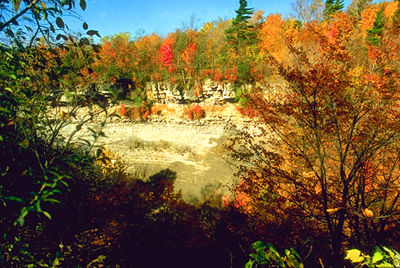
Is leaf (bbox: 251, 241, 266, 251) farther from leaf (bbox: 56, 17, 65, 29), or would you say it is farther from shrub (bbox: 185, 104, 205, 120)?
shrub (bbox: 185, 104, 205, 120)

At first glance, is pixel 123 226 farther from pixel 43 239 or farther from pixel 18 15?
pixel 18 15

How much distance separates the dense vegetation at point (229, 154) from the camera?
270cm

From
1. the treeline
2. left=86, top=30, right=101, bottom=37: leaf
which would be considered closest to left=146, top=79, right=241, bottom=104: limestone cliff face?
the treeline

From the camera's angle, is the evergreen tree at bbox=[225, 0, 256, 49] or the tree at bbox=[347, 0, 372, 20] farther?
the tree at bbox=[347, 0, 372, 20]

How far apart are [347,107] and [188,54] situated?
2336 cm

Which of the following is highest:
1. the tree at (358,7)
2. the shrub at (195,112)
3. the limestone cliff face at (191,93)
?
the tree at (358,7)

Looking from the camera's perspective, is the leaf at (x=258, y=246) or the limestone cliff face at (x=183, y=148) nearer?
A: the leaf at (x=258, y=246)

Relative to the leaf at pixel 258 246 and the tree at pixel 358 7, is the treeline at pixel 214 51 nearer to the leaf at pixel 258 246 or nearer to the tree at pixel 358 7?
the tree at pixel 358 7

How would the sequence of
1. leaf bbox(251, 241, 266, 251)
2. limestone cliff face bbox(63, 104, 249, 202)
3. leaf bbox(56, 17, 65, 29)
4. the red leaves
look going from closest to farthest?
leaf bbox(251, 241, 266, 251)
leaf bbox(56, 17, 65, 29)
limestone cliff face bbox(63, 104, 249, 202)
the red leaves

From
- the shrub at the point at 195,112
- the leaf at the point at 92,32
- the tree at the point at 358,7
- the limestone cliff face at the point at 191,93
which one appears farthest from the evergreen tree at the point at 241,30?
the leaf at the point at 92,32

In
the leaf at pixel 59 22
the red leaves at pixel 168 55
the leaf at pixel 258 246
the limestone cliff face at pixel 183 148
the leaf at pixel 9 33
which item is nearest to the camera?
the leaf at pixel 258 246

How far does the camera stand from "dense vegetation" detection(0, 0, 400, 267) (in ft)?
8.86

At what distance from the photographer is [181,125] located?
78.9 feet

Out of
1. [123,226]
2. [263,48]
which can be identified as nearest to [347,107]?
[123,226]
